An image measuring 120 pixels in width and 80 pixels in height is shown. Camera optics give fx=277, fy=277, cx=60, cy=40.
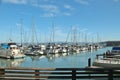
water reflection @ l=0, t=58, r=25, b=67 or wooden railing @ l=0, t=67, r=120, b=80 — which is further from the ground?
wooden railing @ l=0, t=67, r=120, b=80

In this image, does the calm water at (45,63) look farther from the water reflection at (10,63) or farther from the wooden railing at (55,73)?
the wooden railing at (55,73)

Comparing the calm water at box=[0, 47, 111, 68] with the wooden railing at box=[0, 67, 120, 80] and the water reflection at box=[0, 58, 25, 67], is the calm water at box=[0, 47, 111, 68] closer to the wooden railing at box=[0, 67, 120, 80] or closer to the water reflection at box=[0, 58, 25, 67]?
the water reflection at box=[0, 58, 25, 67]

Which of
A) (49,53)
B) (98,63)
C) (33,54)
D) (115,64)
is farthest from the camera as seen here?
(49,53)

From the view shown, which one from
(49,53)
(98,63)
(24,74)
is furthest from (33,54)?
(24,74)

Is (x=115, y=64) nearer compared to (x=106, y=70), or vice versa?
Answer: (x=106, y=70)

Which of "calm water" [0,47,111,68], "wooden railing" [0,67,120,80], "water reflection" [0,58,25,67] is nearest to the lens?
"wooden railing" [0,67,120,80]

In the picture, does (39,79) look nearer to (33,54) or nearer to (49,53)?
(33,54)

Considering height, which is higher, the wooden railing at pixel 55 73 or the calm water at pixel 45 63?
the wooden railing at pixel 55 73

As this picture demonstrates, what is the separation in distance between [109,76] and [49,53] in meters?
106

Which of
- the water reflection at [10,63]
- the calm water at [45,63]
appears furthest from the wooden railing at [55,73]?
the water reflection at [10,63]

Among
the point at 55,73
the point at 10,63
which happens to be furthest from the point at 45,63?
the point at 55,73

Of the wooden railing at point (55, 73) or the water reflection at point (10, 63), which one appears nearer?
the wooden railing at point (55, 73)

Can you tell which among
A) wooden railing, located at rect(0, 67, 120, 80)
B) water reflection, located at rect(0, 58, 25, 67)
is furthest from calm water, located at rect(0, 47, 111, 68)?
wooden railing, located at rect(0, 67, 120, 80)

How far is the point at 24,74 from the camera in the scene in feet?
47.0
